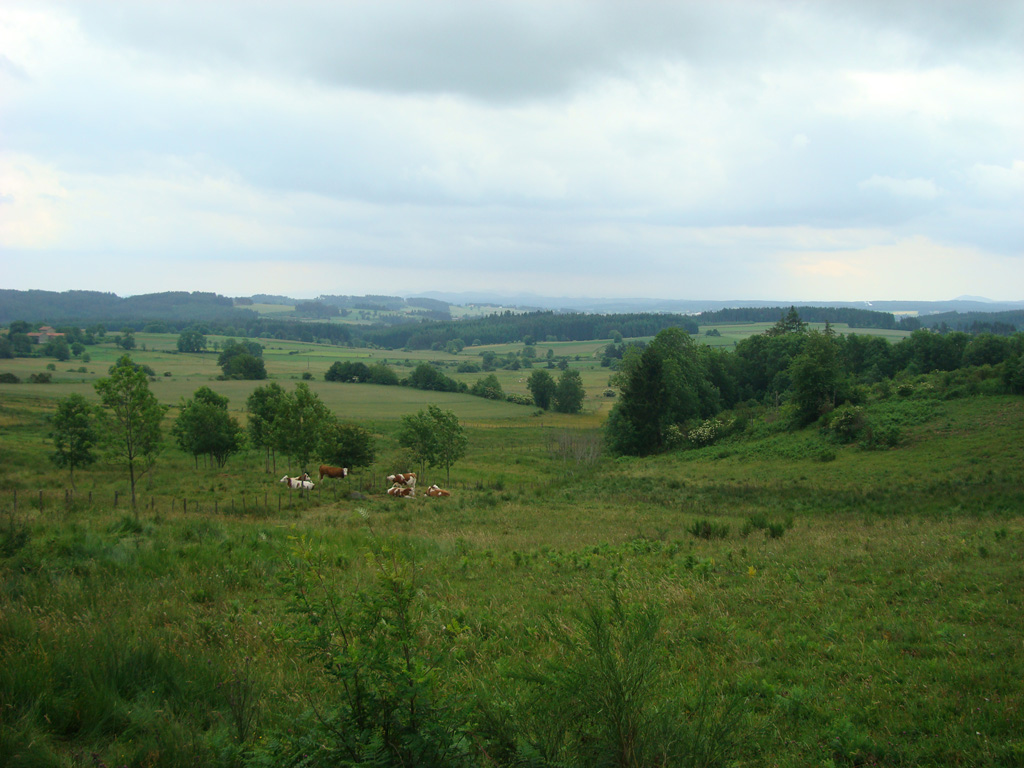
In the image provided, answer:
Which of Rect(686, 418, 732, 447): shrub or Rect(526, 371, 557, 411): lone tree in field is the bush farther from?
Rect(526, 371, 557, 411): lone tree in field

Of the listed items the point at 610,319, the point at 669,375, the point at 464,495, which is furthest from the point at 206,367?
the point at 610,319

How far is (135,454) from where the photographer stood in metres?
23.2

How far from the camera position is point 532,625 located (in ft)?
24.2

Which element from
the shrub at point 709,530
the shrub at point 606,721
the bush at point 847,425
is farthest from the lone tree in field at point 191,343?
the shrub at point 606,721

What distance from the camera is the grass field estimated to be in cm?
392

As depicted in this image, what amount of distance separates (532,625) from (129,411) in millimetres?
20783

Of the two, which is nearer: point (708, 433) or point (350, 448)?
point (350, 448)

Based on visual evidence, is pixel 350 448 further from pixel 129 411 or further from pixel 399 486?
pixel 129 411

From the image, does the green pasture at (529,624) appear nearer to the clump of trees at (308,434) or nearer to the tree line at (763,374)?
the clump of trees at (308,434)

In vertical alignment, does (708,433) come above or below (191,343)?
below

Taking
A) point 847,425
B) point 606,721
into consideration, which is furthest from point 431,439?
point 606,721

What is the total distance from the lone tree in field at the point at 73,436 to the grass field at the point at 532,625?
17230mm

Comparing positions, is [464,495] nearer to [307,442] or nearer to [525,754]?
[307,442]

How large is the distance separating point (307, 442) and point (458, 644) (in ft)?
84.5
